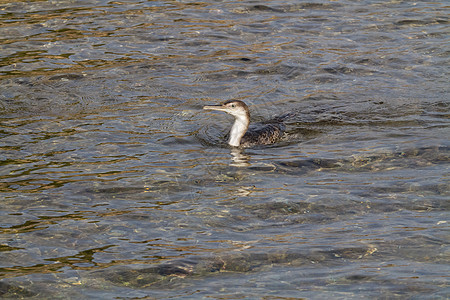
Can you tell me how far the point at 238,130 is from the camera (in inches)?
453

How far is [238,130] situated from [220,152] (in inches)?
21.9

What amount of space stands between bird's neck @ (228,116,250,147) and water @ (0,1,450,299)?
32 cm

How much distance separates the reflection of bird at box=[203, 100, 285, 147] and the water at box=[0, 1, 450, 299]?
28cm

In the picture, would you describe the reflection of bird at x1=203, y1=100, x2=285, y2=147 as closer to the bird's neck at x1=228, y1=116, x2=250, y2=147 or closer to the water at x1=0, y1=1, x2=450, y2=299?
the bird's neck at x1=228, y1=116, x2=250, y2=147

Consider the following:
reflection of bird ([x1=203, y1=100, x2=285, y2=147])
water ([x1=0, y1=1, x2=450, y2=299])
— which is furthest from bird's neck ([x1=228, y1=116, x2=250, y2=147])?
water ([x1=0, y1=1, x2=450, y2=299])

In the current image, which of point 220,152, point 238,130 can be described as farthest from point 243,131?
point 220,152

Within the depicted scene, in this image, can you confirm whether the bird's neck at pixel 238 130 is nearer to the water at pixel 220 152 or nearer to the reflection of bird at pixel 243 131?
the reflection of bird at pixel 243 131

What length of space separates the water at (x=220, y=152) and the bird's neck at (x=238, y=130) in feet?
1.05

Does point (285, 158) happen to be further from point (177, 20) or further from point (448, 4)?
point (448, 4)

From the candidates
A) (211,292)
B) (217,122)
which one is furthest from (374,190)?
(217,122)

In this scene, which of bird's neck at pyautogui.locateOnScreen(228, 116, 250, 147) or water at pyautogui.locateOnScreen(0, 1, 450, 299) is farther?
bird's neck at pyautogui.locateOnScreen(228, 116, 250, 147)

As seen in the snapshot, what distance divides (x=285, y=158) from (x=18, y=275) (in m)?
4.73

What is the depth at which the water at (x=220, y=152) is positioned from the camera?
7305mm

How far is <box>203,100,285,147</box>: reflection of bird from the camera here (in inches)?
448
